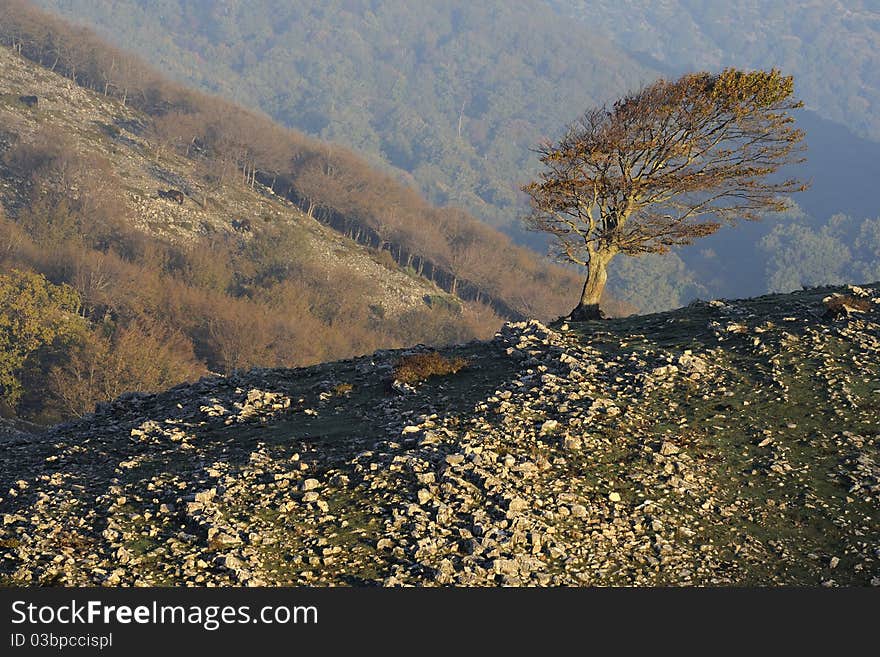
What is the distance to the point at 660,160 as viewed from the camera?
100ft

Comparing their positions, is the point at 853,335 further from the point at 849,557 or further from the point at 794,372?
the point at 849,557

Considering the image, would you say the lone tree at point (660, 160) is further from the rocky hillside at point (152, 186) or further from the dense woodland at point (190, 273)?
the rocky hillside at point (152, 186)

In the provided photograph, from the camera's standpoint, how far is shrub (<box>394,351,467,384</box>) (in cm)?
2059

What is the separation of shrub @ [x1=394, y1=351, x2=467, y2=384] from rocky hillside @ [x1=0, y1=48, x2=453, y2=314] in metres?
113

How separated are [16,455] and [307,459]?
691cm

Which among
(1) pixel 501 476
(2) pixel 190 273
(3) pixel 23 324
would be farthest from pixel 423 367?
(2) pixel 190 273

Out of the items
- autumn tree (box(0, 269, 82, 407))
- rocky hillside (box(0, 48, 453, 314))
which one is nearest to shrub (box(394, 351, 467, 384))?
autumn tree (box(0, 269, 82, 407))

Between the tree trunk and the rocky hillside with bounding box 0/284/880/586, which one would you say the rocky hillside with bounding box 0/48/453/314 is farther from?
the rocky hillside with bounding box 0/284/880/586

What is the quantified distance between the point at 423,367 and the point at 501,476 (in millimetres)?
6930

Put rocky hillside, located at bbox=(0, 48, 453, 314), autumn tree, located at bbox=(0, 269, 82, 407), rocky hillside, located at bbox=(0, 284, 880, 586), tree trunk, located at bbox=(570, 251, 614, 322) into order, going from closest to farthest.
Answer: rocky hillside, located at bbox=(0, 284, 880, 586)
tree trunk, located at bbox=(570, 251, 614, 322)
autumn tree, located at bbox=(0, 269, 82, 407)
rocky hillside, located at bbox=(0, 48, 453, 314)

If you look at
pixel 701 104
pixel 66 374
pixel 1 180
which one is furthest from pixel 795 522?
pixel 1 180

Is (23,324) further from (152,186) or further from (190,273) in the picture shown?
(152,186)

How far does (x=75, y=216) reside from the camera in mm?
118875

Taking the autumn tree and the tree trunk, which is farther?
the autumn tree
